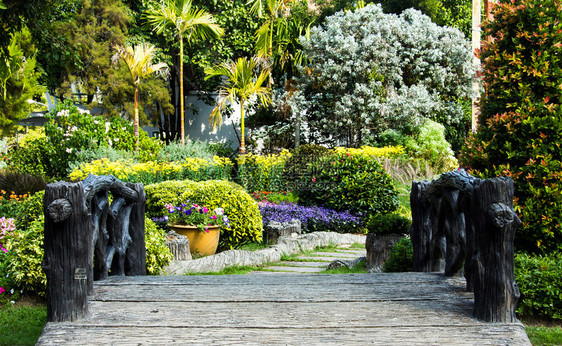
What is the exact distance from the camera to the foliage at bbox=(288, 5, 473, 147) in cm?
1673

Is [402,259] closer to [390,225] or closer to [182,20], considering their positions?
[390,225]

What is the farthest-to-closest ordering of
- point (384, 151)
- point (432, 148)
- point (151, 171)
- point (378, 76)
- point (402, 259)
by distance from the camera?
point (378, 76) → point (432, 148) → point (384, 151) → point (151, 171) → point (402, 259)

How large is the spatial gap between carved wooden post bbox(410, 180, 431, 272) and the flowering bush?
3422mm

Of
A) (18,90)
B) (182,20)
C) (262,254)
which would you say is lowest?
(262,254)

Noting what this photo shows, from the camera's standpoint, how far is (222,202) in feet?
24.7

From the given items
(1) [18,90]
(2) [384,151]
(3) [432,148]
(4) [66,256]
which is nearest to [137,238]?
(4) [66,256]

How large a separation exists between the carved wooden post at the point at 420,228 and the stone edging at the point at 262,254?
2840 mm

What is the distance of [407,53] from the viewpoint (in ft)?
56.4

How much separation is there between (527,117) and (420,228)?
147 cm

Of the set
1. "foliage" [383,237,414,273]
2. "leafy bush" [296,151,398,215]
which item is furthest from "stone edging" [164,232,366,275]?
"foliage" [383,237,414,273]

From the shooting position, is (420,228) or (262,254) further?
(262,254)

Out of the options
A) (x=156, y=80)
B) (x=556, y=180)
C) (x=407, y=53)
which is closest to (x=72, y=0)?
(x=156, y=80)

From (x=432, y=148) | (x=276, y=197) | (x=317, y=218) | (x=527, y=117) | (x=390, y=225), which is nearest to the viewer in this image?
(x=527, y=117)

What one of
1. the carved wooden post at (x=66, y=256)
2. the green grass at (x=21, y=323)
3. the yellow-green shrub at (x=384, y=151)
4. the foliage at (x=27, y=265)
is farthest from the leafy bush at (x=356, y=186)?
the carved wooden post at (x=66, y=256)
